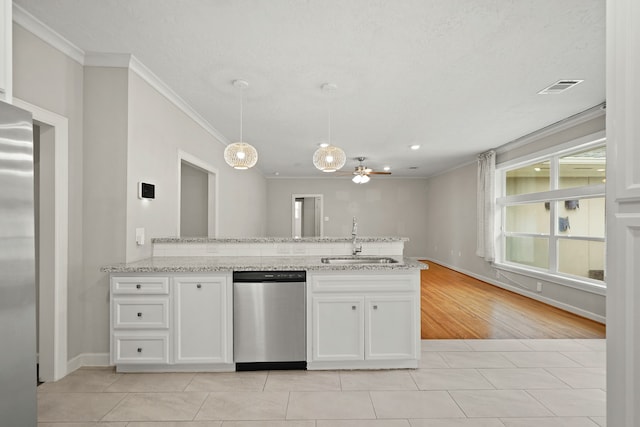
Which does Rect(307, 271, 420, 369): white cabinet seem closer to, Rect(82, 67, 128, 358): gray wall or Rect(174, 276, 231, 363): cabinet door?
Rect(174, 276, 231, 363): cabinet door

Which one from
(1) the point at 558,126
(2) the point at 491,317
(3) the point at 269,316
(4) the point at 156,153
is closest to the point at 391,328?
(3) the point at 269,316

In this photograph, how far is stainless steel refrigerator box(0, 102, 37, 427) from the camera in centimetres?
119

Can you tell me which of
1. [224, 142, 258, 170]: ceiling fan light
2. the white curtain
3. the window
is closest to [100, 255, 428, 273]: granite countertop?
[224, 142, 258, 170]: ceiling fan light

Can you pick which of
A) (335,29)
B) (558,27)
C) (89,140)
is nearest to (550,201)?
(558,27)

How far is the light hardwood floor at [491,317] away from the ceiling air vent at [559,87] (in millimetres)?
2577

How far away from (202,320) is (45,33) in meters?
2.37

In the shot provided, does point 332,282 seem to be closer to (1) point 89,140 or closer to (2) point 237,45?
(2) point 237,45

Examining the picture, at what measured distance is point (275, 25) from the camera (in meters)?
2.39

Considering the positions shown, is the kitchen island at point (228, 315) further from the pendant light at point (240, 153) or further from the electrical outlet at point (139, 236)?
the pendant light at point (240, 153)

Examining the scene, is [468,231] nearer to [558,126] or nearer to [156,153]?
[558,126]

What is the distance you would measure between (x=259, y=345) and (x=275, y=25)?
2405 millimetres

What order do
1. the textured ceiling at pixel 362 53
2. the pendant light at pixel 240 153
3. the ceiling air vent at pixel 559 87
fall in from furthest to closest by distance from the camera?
the pendant light at pixel 240 153, the ceiling air vent at pixel 559 87, the textured ceiling at pixel 362 53

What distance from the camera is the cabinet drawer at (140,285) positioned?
8.68ft

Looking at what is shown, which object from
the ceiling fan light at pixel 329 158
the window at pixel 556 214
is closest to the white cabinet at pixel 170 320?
the ceiling fan light at pixel 329 158
